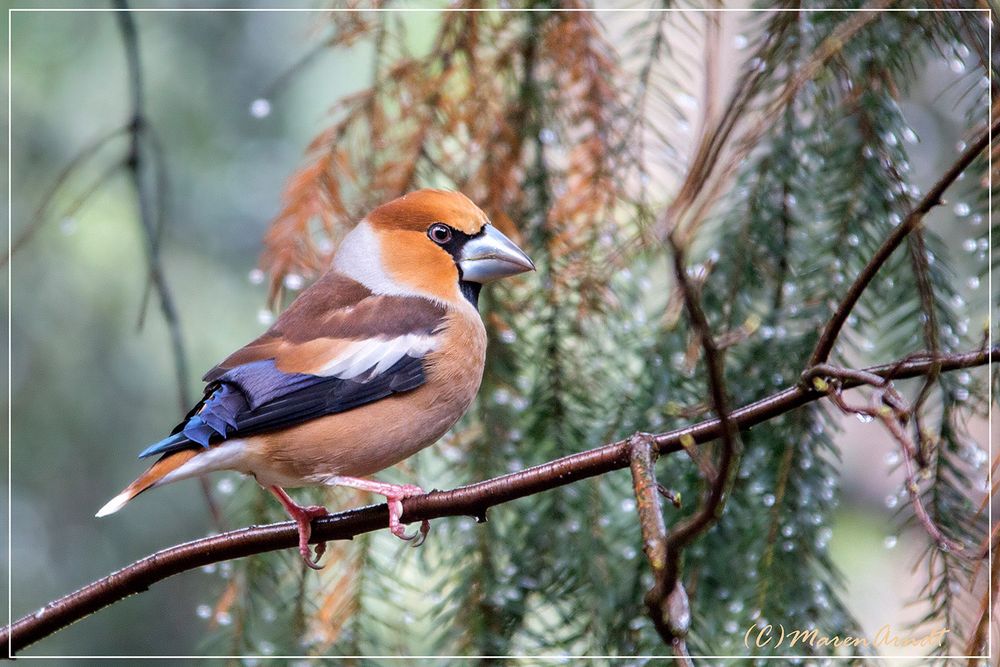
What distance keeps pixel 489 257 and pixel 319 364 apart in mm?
313

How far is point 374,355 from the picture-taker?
1.62m

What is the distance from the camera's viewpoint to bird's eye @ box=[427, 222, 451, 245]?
165cm

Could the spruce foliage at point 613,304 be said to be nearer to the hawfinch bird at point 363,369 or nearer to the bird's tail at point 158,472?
the hawfinch bird at point 363,369

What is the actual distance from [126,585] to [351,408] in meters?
0.40

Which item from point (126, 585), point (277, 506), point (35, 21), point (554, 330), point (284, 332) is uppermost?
point (35, 21)

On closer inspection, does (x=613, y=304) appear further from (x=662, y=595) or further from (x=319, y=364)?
(x=662, y=595)

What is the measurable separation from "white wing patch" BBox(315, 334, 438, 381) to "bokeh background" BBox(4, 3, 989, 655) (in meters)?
0.94

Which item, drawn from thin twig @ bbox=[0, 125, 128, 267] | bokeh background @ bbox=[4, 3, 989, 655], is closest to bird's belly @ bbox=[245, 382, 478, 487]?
thin twig @ bbox=[0, 125, 128, 267]

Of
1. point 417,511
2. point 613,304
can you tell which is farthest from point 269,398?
point 613,304

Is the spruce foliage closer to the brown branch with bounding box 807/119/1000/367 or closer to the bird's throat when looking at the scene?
the bird's throat

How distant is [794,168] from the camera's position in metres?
1.87

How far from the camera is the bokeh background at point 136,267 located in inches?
96.3

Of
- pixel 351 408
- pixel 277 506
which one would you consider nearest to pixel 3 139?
pixel 277 506

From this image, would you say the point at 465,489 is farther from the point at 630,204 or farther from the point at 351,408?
the point at 630,204
